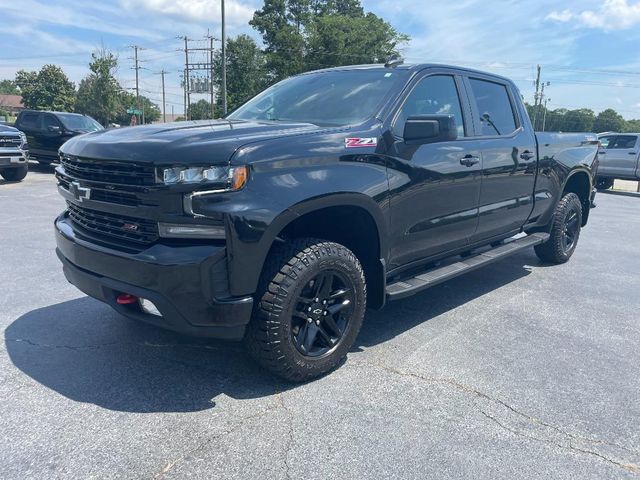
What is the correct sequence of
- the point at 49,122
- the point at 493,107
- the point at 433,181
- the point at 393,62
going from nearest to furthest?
the point at 433,181, the point at 393,62, the point at 493,107, the point at 49,122

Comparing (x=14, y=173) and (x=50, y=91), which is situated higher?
(x=50, y=91)

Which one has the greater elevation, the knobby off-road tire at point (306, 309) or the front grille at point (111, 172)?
the front grille at point (111, 172)

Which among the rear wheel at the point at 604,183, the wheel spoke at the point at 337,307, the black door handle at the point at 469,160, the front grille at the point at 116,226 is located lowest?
the rear wheel at the point at 604,183

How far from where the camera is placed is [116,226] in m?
3.02

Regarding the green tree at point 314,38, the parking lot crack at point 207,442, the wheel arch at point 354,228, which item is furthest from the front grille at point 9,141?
the green tree at point 314,38

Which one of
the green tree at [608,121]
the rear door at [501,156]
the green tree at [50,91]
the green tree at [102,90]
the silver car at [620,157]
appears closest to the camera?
the rear door at [501,156]

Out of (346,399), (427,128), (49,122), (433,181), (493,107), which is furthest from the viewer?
(49,122)

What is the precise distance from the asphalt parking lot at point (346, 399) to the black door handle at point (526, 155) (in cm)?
140

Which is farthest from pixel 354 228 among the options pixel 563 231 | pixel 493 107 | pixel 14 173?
pixel 14 173

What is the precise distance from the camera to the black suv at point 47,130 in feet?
52.0

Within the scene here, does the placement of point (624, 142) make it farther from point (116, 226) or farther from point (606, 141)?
point (116, 226)

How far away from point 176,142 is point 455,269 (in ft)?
8.23

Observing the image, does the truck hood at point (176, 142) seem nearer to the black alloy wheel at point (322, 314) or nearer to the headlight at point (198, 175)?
the headlight at point (198, 175)

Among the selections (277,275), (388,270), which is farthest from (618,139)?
(277,275)
